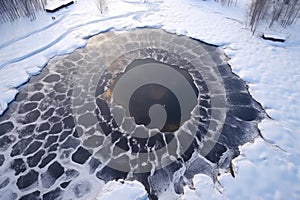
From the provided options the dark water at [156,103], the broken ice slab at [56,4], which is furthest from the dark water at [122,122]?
the broken ice slab at [56,4]

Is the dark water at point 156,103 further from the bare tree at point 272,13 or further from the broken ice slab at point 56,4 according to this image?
the broken ice slab at point 56,4

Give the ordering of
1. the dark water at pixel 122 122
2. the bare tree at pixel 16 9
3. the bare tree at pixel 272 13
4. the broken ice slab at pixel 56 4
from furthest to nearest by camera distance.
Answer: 1. the broken ice slab at pixel 56 4
2. the bare tree at pixel 16 9
3. the bare tree at pixel 272 13
4. the dark water at pixel 122 122

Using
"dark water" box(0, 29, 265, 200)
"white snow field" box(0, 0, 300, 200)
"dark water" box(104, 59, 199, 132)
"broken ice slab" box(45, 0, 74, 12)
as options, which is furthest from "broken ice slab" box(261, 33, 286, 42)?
"broken ice slab" box(45, 0, 74, 12)

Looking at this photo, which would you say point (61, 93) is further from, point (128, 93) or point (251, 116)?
point (251, 116)

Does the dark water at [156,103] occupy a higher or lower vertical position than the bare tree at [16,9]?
lower

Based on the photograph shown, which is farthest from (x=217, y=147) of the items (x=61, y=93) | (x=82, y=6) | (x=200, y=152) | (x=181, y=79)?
(x=82, y=6)

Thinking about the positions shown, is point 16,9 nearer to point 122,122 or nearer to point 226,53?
point 122,122
